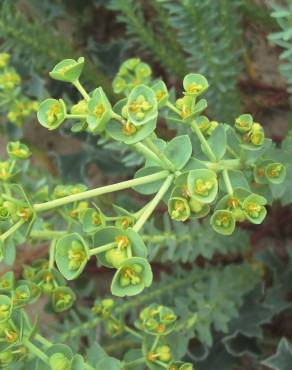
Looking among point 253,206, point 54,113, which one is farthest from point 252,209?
point 54,113

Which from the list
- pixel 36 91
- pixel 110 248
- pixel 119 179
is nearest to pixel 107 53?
pixel 36 91

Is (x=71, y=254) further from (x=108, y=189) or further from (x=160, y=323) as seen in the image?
(x=160, y=323)

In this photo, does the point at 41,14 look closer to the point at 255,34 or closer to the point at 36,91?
the point at 36,91

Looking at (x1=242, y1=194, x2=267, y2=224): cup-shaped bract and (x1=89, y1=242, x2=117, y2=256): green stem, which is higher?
(x1=89, y1=242, x2=117, y2=256): green stem

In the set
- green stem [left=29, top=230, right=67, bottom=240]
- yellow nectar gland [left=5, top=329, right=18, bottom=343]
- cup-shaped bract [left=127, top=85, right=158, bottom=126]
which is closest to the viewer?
cup-shaped bract [left=127, top=85, right=158, bottom=126]

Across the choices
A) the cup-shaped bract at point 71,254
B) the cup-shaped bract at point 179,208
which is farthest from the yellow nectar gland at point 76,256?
the cup-shaped bract at point 179,208

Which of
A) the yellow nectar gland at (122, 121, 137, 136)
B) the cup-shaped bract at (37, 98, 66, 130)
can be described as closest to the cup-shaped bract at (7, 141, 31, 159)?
the cup-shaped bract at (37, 98, 66, 130)

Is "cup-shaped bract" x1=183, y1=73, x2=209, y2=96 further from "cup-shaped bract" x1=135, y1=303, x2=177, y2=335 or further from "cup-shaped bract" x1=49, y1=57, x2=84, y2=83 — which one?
"cup-shaped bract" x1=135, y1=303, x2=177, y2=335
